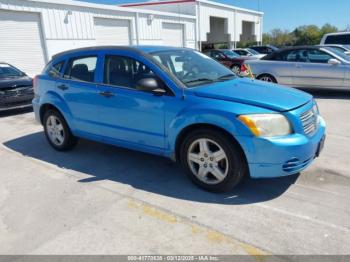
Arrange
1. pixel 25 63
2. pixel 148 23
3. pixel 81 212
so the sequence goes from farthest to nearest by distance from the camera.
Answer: pixel 148 23 < pixel 25 63 < pixel 81 212

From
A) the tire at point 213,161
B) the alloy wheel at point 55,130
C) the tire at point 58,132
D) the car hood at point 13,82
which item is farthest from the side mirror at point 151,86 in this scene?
the car hood at point 13,82

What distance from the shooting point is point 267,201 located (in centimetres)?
352

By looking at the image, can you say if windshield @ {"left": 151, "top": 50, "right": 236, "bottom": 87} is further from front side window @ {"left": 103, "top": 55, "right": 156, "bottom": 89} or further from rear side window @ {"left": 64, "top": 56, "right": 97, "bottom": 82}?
rear side window @ {"left": 64, "top": 56, "right": 97, "bottom": 82}

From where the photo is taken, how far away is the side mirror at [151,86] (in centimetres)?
382

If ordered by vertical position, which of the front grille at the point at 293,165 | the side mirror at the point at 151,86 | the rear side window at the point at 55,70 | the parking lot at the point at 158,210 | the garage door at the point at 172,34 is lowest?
the parking lot at the point at 158,210

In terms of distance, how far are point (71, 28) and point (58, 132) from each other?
503 inches

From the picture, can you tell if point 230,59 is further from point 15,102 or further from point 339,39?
point 15,102

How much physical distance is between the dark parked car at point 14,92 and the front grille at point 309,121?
7758 millimetres

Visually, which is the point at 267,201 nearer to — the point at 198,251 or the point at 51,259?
the point at 198,251

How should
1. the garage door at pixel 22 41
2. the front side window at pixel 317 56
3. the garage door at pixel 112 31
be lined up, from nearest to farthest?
the front side window at pixel 317 56, the garage door at pixel 22 41, the garage door at pixel 112 31

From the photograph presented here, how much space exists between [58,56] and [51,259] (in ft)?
11.9

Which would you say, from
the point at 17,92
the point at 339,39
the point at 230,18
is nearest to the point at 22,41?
the point at 17,92

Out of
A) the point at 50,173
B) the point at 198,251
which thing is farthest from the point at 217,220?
the point at 50,173

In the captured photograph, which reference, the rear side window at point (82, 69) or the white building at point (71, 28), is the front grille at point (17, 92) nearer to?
the rear side window at point (82, 69)
